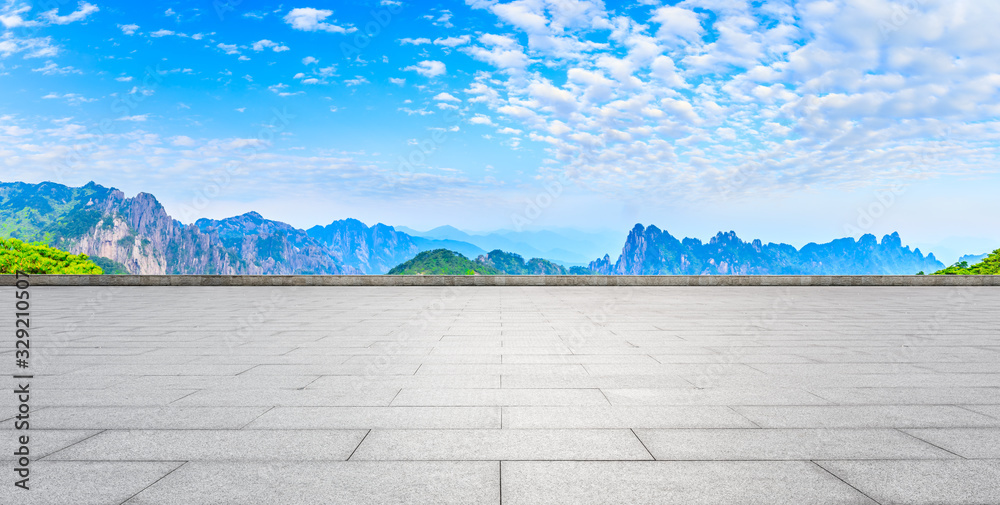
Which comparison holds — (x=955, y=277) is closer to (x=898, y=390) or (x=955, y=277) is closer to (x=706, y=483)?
(x=898, y=390)

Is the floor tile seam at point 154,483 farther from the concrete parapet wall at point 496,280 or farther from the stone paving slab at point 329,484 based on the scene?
the concrete parapet wall at point 496,280

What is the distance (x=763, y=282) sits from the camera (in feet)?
90.7

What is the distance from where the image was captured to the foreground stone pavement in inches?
130

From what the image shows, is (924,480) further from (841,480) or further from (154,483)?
(154,483)

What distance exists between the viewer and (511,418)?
4.69 metres

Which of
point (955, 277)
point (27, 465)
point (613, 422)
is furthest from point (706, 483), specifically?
point (955, 277)

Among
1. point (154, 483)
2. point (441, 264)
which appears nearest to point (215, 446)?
point (154, 483)

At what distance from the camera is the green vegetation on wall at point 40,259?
5222cm

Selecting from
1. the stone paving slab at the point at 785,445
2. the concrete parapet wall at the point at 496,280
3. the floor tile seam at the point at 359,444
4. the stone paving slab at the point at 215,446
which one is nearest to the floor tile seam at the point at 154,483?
the stone paving slab at the point at 215,446

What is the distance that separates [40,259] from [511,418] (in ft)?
226

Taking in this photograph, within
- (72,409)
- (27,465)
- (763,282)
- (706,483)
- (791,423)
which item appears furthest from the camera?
(763,282)

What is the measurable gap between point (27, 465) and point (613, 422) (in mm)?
4405

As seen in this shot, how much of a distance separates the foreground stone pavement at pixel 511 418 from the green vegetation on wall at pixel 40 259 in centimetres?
5689

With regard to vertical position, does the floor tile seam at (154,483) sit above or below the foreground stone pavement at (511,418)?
below
